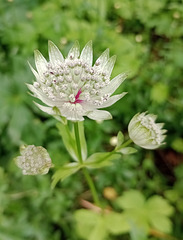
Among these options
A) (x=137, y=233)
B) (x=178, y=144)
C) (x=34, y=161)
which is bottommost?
(x=137, y=233)

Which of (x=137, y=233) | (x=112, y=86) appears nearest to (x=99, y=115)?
(x=112, y=86)

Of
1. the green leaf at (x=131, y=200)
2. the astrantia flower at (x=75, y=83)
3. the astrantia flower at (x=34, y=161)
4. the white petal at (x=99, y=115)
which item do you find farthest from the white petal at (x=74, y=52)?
the green leaf at (x=131, y=200)

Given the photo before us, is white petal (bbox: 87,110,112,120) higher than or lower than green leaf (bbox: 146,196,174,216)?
higher

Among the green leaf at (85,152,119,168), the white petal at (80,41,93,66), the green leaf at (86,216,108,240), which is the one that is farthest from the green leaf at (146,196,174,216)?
the white petal at (80,41,93,66)

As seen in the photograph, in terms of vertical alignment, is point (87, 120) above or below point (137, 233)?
above

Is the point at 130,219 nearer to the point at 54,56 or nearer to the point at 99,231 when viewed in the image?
the point at 99,231

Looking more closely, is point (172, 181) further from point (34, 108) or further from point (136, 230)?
point (34, 108)

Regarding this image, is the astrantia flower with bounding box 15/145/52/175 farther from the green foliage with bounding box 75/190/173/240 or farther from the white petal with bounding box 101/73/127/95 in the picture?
the green foliage with bounding box 75/190/173/240
